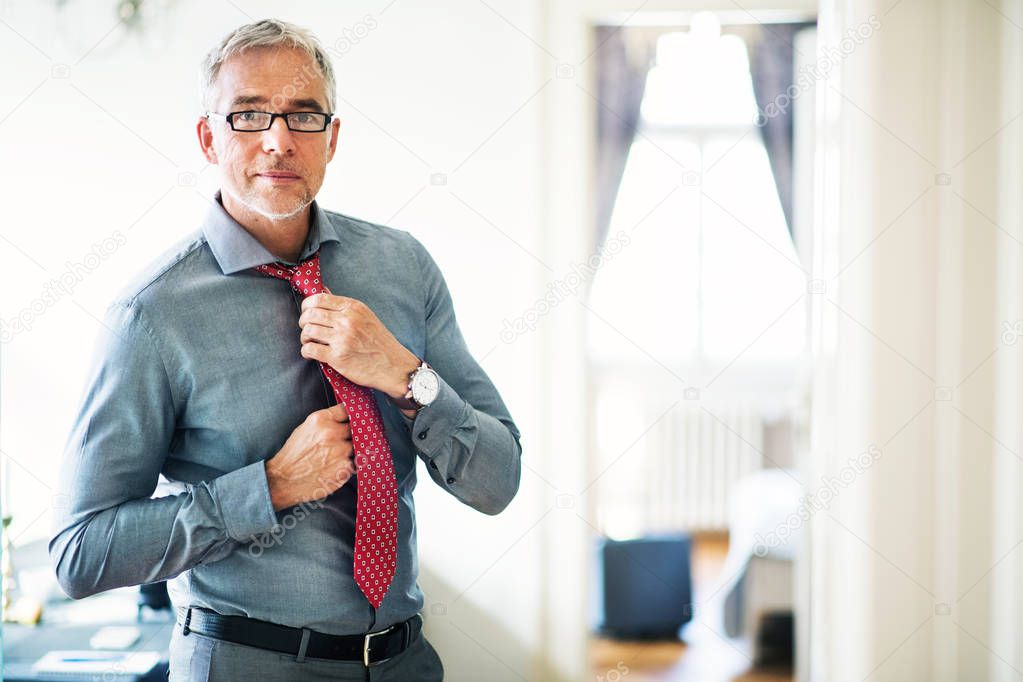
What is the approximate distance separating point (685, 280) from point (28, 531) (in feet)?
10.7

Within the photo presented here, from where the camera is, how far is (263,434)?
50.6 inches

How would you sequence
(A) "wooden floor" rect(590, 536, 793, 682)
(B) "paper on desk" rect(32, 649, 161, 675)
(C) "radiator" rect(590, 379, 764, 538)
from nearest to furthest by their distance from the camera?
(B) "paper on desk" rect(32, 649, 161, 675), (A) "wooden floor" rect(590, 536, 793, 682), (C) "radiator" rect(590, 379, 764, 538)

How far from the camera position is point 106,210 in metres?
2.19

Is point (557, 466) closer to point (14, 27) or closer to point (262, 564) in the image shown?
point (262, 564)

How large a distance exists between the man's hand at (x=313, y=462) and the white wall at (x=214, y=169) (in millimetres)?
1020

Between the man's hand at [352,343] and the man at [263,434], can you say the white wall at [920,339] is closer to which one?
the man at [263,434]

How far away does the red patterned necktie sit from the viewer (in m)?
1.28

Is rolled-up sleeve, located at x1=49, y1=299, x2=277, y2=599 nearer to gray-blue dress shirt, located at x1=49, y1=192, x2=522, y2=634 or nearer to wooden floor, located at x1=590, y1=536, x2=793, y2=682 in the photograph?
gray-blue dress shirt, located at x1=49, y1=192, x2=522, y2=634

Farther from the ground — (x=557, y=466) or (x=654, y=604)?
(x=557, y=466)

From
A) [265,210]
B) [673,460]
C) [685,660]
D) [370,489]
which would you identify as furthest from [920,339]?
[673,460]

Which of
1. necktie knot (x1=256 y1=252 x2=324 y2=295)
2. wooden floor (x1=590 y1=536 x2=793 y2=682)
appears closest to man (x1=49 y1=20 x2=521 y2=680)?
necktie knot (x1=256 y1=252 x2=324 y2=295)

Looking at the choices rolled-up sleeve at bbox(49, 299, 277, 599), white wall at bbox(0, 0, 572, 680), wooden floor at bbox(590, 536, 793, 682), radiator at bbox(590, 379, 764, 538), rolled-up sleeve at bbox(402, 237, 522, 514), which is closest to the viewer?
rolled-up sleeve at bbox(49, 299, 277, 599)

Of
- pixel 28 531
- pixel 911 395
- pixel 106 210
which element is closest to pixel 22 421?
pixel 28 531

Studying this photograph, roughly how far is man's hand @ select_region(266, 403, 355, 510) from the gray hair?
1.73 ft
